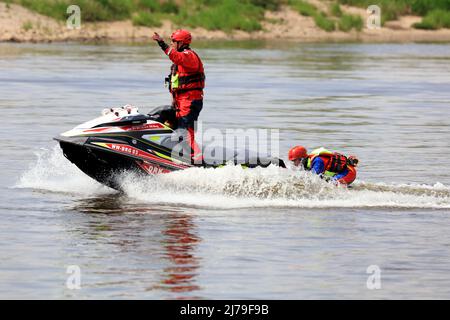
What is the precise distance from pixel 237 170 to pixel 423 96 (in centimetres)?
1739

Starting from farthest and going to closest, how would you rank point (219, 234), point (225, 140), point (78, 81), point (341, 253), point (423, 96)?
point (78, 81)
point (423, 96)
point (225, 140)
point (219, 234)
point (341, 253)

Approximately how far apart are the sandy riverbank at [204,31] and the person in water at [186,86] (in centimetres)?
3556

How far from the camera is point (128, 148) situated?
47.5 feet

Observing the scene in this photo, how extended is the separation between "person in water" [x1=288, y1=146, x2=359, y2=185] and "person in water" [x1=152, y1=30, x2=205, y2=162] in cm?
116

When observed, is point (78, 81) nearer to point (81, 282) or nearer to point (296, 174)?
point (296, 174)

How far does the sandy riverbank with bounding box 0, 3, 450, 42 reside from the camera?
5088 centimetres

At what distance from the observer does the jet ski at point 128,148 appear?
14289 millimetres

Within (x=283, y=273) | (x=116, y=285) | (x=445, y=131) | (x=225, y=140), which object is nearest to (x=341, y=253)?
(x=283, y=273)
